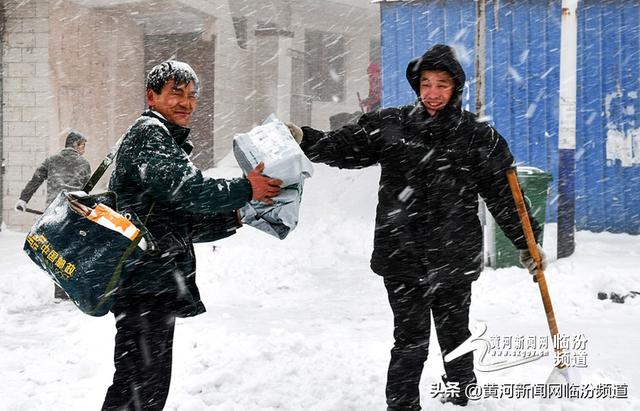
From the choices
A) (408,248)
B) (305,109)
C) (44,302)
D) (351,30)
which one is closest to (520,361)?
(408,248)

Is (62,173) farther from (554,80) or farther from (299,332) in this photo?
(554,80)

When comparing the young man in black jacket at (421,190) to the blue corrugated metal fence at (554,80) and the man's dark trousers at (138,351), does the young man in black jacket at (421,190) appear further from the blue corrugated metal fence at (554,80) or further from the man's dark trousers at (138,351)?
the blue corrugated metal fence at (554,80)

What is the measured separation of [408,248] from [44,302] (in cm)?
536

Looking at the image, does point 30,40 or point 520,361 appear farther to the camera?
point 30,40

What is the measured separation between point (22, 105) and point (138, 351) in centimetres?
1155

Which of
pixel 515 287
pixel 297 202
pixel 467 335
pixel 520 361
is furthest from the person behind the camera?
pixel 515 287

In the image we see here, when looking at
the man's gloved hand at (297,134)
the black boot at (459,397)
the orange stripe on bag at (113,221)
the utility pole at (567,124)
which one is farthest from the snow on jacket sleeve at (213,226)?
the utility pole at (567,124)

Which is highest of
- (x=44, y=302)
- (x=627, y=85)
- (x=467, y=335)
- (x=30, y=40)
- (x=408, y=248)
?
(x=30, y=40)

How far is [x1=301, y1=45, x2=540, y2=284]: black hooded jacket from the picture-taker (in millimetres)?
3559

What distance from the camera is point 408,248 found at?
358 centimetres

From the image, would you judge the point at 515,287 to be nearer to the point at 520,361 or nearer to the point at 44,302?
the point at 520,361

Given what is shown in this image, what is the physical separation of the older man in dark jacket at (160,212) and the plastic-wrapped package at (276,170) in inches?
2.2

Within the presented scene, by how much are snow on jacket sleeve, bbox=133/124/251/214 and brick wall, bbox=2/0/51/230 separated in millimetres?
11095

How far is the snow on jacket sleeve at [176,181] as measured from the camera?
260 centimetres
